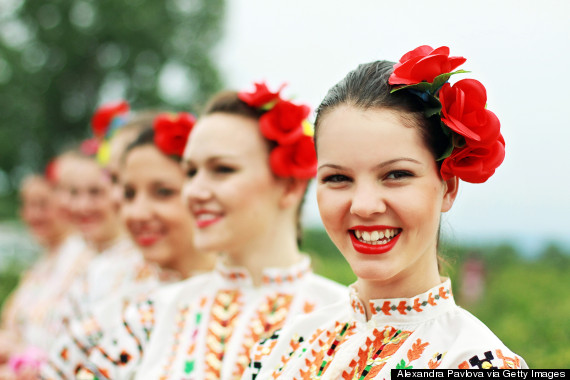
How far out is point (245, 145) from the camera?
2678 millimetres

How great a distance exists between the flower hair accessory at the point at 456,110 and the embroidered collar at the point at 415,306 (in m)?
0.33

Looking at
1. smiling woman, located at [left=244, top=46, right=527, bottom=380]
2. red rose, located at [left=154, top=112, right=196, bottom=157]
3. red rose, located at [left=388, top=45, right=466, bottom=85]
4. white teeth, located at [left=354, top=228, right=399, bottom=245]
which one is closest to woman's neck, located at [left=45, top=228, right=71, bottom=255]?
red rose, located at [left=154, top=112, right=196, bottom=157]

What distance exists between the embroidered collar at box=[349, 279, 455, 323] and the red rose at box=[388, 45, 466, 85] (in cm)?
59

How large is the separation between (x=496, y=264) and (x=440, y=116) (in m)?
6.78

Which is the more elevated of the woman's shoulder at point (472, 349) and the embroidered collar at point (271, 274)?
the embroidered collar at point (271, 274)

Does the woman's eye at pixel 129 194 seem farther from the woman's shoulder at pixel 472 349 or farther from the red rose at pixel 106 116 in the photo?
the woman's shoulder at pixel 472 349

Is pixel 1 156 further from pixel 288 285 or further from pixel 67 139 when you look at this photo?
pixel 288 285

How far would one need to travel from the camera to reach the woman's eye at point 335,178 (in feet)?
5.81

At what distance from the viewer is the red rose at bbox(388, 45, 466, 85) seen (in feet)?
5.58

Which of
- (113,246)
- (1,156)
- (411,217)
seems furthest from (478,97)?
(1,156)

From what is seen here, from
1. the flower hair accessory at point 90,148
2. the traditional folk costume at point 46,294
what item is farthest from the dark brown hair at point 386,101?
the flower hair accessory at point 90,148

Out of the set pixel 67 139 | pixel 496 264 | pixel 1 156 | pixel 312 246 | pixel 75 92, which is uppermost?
pixel 75 92

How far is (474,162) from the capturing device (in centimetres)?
172

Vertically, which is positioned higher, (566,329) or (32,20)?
(32,20)
